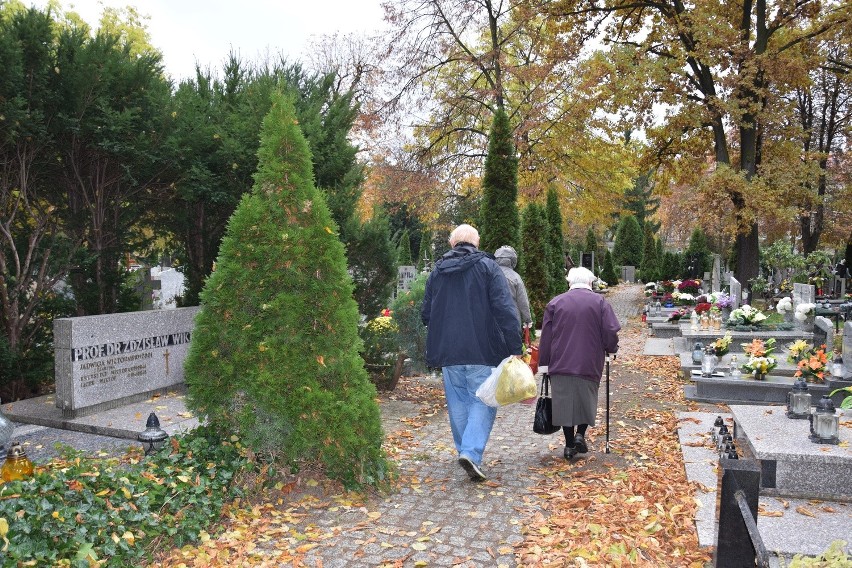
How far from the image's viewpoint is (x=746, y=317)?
11.9 m

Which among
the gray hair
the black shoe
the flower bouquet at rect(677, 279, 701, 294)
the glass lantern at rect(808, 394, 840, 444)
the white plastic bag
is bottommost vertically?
the black shoe

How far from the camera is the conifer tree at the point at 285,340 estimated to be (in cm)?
494

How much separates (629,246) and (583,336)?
1639 inches

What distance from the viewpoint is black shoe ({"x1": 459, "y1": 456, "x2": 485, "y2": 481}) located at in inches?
215

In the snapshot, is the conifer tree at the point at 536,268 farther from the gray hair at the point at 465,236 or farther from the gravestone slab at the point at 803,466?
the gravestone slab at the point at 803,466

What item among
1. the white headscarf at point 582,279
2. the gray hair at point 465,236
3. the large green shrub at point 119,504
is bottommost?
the large green shrub at point 119,504

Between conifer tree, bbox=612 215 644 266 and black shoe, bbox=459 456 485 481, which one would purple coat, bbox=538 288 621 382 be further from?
conifer tree, bbox=612 215 644 266

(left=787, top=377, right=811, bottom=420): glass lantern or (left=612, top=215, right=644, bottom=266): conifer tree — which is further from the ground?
(left=612, top=215, right=644, bottom=266): conifer tree

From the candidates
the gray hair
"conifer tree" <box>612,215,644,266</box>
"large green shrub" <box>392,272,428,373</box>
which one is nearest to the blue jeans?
the gray hair

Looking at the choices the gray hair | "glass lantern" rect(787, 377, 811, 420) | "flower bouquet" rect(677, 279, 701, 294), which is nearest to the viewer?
"glass lantern" rect(787, 377, 811, 420)

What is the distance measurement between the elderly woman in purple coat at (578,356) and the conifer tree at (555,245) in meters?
13.9

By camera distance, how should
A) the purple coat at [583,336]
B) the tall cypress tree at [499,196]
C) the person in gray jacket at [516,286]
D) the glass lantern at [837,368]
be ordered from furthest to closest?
the tall cypress tree at [499,196], the person in gray jacket at [516,286], the glass lantern at [837,368], the purple coat at [583,336]

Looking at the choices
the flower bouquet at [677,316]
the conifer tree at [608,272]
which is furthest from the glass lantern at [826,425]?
the conifer tree at [608,272]

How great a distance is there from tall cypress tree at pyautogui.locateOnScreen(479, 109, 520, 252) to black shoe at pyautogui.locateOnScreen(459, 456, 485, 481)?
6829mm
